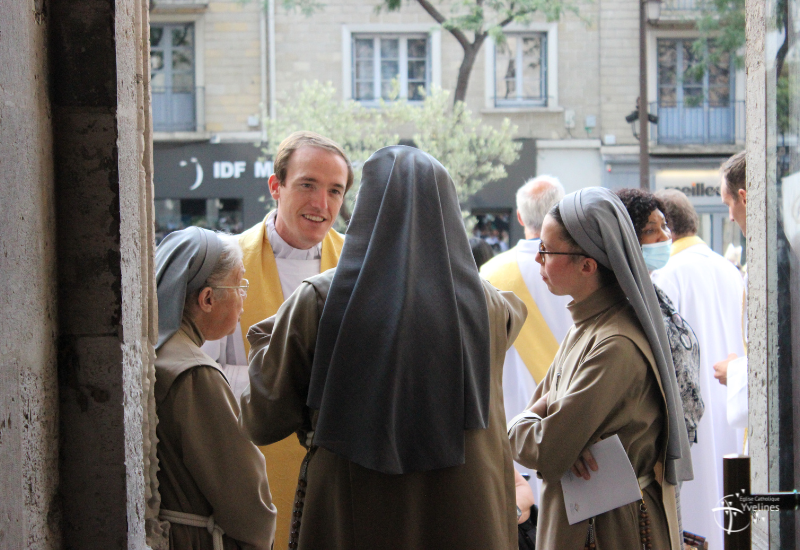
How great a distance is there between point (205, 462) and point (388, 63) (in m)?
14.5

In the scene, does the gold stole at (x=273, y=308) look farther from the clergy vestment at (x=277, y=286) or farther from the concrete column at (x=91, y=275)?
the concrete column at (x=91, y=275)

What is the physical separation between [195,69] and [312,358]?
1511 centimetres

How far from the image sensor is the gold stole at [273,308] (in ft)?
9.04

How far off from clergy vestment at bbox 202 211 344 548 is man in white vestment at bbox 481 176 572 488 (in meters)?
1.10

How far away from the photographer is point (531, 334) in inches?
154

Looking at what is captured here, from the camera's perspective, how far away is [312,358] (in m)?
1.95

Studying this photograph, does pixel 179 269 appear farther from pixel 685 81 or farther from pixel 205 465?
pixel 685 81

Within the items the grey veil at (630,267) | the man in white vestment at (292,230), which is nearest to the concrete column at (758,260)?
the grey veil at (630,267)

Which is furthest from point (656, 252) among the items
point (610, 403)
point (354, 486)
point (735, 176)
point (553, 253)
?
point (354, 486)

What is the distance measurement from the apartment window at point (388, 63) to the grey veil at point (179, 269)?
13751mm

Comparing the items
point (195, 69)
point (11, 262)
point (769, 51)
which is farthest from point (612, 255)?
point (195, 69)

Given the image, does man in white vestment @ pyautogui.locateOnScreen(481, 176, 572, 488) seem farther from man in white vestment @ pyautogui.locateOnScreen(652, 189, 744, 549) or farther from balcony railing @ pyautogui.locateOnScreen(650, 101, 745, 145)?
balcony railing @ pyautogui.locateOnScreen(650, 101, 745, 145)

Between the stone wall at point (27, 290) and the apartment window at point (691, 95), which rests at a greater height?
the apartment window at point (691, 95)

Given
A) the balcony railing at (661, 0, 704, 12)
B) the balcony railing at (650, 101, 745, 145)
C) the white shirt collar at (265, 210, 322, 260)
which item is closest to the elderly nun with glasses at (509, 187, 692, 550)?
the white shirt collar at (265, 210, 322, 260)
